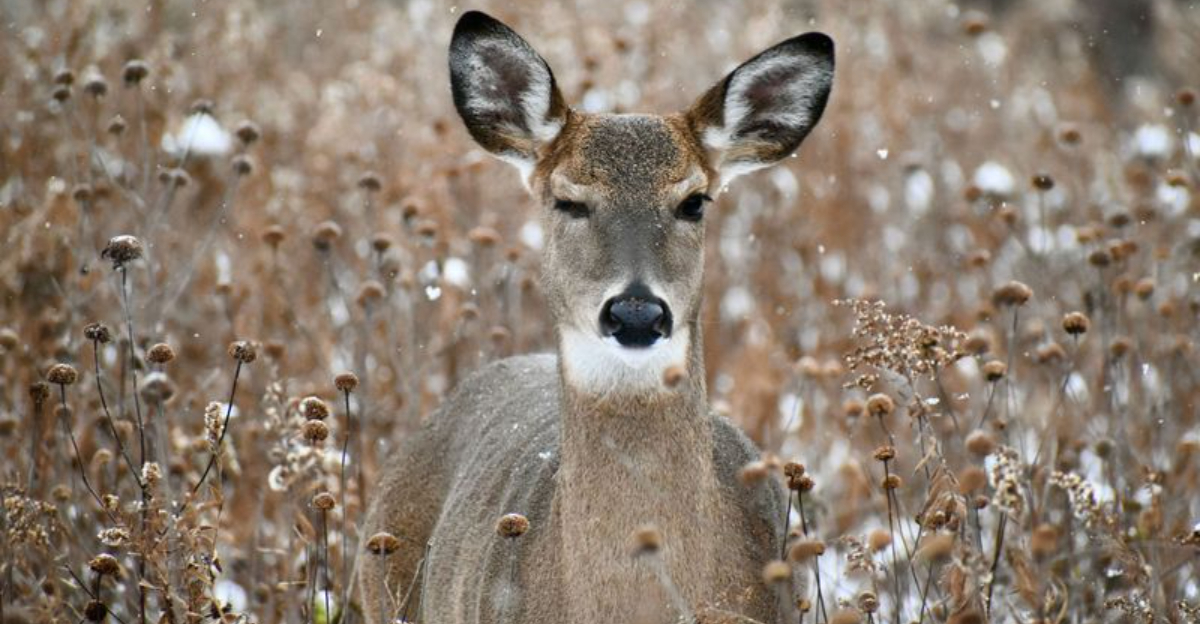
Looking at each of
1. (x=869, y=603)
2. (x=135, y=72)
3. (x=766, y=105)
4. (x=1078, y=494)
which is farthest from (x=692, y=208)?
(x=135, y=72)

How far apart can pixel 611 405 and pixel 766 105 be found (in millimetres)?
1093

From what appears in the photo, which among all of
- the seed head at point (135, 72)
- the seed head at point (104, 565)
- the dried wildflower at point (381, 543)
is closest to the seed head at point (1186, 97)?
the dried wildflower at point (381, 543)

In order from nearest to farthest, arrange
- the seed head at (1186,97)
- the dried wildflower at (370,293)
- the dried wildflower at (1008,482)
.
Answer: the dried wildflower at (1008,482) → the dried wildflower at (370,293) → the seed head at (1186,97)

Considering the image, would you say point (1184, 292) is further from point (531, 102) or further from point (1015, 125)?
point (531, 102)

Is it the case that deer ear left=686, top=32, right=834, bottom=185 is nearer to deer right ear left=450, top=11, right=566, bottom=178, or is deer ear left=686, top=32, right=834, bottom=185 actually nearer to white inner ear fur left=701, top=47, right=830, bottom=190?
white inner ear fur left=701, top=47, right=830, bottom=190

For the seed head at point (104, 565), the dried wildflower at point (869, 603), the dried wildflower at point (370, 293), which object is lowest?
the seed head at point (104, 565)

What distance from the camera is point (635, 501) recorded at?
3.71 m

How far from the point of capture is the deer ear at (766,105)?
432 cm

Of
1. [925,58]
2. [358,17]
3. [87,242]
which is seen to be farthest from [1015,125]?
[87,242]

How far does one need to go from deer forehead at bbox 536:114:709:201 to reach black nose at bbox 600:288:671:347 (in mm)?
387

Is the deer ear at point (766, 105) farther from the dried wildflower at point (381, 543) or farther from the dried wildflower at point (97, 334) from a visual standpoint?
the dried wildflower at point (97, 334)

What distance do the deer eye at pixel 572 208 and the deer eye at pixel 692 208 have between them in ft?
0.76

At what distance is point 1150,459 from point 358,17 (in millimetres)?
6299

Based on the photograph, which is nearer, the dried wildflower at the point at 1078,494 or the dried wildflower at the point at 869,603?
the dried wildflower at the point at 1078,494
